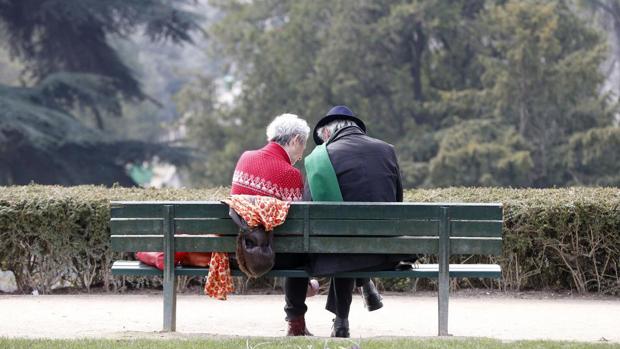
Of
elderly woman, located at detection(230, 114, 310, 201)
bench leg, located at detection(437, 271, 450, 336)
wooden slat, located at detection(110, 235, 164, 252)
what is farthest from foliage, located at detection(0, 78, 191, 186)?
bench leg, located at detection(437, 271, 450, 336)

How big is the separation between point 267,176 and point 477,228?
4.09 ft

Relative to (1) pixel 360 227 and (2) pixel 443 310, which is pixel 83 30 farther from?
(2) pixel 443 310

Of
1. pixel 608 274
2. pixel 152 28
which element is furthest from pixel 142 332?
pixel 152 28

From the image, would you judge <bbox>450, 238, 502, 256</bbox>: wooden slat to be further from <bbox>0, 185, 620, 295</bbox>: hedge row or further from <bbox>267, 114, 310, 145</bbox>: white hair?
<bbox>0, 185, 620, 295</bbox>: hedge row

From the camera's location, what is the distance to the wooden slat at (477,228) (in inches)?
266

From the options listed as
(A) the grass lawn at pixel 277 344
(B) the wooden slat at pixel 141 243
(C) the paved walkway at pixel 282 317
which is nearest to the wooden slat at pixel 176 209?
(B) the wooden slat at pixel 141 243

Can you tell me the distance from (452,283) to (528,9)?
25.0 meters

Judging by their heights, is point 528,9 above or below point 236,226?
above

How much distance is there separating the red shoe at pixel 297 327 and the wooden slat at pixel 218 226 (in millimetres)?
536

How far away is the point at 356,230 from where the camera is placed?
22.2 feet

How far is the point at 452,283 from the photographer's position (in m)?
9.20

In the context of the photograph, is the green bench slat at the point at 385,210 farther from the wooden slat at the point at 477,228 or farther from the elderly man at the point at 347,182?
the elderly man at the point at 347,182

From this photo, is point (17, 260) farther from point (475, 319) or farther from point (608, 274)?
point (608, 274)

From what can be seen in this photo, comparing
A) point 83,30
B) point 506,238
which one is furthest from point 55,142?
point 506,238
